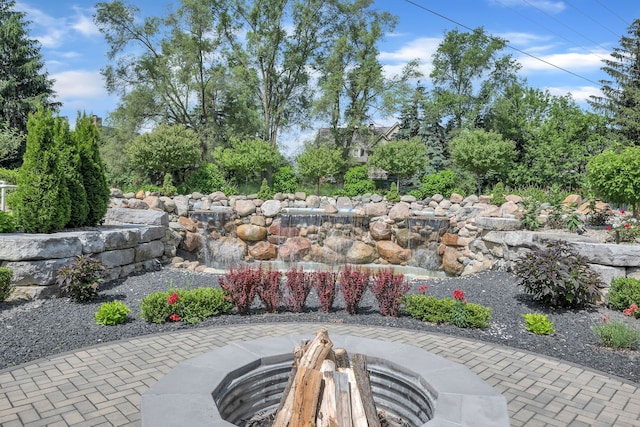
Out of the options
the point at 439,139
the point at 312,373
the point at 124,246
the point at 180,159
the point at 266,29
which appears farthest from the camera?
the point at 439,139

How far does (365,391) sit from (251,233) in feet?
36.0

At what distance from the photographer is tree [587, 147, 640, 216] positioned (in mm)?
8195

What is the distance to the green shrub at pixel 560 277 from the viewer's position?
5680mm

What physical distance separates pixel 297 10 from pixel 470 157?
13762 millimetres

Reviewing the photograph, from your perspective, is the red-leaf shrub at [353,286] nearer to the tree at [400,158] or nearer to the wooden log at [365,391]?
the wooden log at [365,391]

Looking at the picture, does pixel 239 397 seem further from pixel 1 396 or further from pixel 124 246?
pixel 124 246

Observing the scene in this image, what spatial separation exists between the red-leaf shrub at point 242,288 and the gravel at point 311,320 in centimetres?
16

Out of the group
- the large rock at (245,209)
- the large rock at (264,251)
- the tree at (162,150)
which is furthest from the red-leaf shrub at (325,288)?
the tree at (162,150)

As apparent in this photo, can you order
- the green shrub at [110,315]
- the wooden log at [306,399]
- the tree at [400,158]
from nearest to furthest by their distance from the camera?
1. the wooden log at [306,399]
2. the green shrub at [110,315]
3. the tree at [400,158]

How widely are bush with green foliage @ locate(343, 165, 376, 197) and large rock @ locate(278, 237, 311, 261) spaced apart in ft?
26.7

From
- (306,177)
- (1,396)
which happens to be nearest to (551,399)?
(1,396)

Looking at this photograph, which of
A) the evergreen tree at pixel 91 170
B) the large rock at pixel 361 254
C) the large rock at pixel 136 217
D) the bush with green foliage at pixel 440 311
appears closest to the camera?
the bush with green foliage at pixel 440 311

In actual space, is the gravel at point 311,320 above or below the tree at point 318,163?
below

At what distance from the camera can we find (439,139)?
89.9 ft
